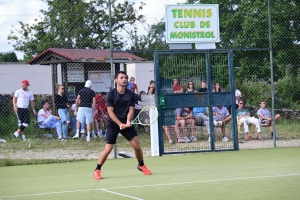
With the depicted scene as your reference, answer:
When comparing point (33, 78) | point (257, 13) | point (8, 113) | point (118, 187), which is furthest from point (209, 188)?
point (257, 13)

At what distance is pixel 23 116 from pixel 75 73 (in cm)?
292

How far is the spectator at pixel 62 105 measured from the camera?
17.7 m

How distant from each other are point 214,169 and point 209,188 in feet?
9.29

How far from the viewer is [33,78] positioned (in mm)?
21359

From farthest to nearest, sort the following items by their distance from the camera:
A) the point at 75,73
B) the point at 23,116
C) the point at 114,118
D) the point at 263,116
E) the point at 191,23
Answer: the point at 75,73 → the point at 263,116 → the point at 23,116 → the point at 191,23 → the point at 114,118

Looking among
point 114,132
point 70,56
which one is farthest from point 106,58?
point 114,132

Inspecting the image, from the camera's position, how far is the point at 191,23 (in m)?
16.0

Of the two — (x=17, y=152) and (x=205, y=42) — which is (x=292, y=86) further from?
(x=17, y=152)

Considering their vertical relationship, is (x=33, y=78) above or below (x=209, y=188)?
above

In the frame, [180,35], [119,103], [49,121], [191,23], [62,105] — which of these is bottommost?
[49,121]

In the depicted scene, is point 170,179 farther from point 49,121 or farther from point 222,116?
point 49,121

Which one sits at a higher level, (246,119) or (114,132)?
(114,132)

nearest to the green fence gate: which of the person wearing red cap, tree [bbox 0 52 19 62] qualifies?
the person wearing red cap

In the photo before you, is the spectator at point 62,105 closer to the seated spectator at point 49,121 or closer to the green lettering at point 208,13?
the seated spectator at point 49,121
